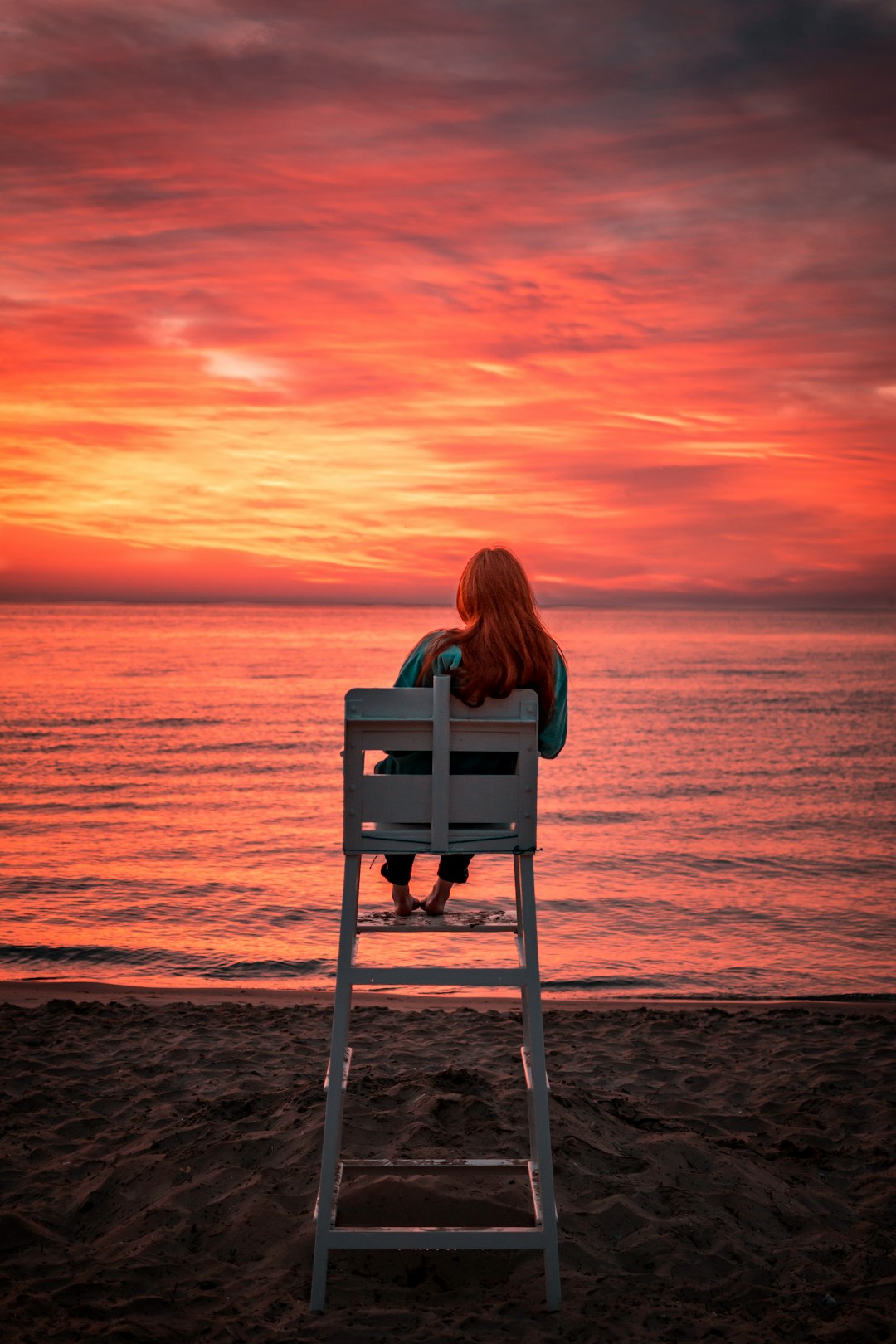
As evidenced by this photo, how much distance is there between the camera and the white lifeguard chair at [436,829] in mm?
3107

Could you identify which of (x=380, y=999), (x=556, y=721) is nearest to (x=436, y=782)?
(x=556, y=721)

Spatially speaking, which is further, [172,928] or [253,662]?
[253,662]

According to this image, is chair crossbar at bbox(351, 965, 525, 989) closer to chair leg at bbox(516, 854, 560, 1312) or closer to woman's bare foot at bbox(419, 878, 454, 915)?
chair leg at bbox(516, 854, 560, 1312)

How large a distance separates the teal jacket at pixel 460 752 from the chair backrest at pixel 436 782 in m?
0.17

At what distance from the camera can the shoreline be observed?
287 inches

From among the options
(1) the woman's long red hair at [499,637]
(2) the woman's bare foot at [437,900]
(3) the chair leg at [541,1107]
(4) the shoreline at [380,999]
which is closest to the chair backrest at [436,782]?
(1) the woman's long red hair at [499,637]

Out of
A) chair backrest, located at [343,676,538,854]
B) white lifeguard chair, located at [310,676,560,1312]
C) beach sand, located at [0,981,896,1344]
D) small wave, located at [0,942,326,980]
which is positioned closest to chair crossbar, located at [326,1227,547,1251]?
white lifeguard chair, located at [310,676,560,1312]

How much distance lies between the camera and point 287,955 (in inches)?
347

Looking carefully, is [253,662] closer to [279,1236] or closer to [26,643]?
[26,643]

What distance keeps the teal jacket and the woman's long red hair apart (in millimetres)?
31

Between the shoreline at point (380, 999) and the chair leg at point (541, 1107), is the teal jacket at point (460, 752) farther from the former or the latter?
the shoreline at point (380, 999)

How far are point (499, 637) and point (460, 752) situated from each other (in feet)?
1.37

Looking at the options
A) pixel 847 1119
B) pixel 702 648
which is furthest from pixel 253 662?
pixel 847 1119

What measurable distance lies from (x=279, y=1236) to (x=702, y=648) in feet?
235
